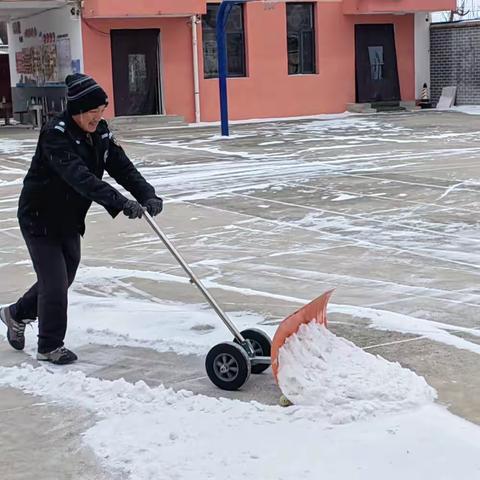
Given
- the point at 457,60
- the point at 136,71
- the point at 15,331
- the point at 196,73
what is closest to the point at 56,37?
the point at 136,71

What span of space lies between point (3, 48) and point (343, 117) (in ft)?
52.0

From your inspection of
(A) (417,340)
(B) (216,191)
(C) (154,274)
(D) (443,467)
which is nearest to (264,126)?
(B) (216,191)

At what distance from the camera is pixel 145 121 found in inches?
1001

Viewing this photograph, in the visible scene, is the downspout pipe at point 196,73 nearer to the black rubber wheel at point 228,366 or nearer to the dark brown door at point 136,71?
the dark brown door at point 136,71

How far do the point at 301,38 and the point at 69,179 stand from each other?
24.3m

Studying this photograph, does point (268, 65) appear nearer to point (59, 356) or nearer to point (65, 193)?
point (65, 193)

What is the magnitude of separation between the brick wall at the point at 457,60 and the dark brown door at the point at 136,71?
9947 mm

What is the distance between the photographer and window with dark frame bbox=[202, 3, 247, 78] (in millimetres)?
26609

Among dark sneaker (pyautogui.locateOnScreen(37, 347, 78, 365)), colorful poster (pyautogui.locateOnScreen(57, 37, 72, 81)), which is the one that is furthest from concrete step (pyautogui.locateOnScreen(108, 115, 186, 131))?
dark sneaker (pyautogui.locateOnScreen(37, 347, 78, 365))

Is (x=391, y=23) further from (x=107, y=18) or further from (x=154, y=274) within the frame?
(x=154, y=274)

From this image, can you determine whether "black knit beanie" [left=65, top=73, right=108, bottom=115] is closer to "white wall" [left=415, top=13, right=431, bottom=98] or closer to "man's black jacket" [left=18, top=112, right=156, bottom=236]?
"man's black jacket" [left=18, top=112, right=156, bottom=236]

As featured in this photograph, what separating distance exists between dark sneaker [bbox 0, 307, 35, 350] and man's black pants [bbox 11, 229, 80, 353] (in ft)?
0.99

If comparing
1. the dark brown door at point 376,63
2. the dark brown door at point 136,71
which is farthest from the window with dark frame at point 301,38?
the dark brown door at point 136,71

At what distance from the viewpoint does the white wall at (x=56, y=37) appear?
25234 mm
